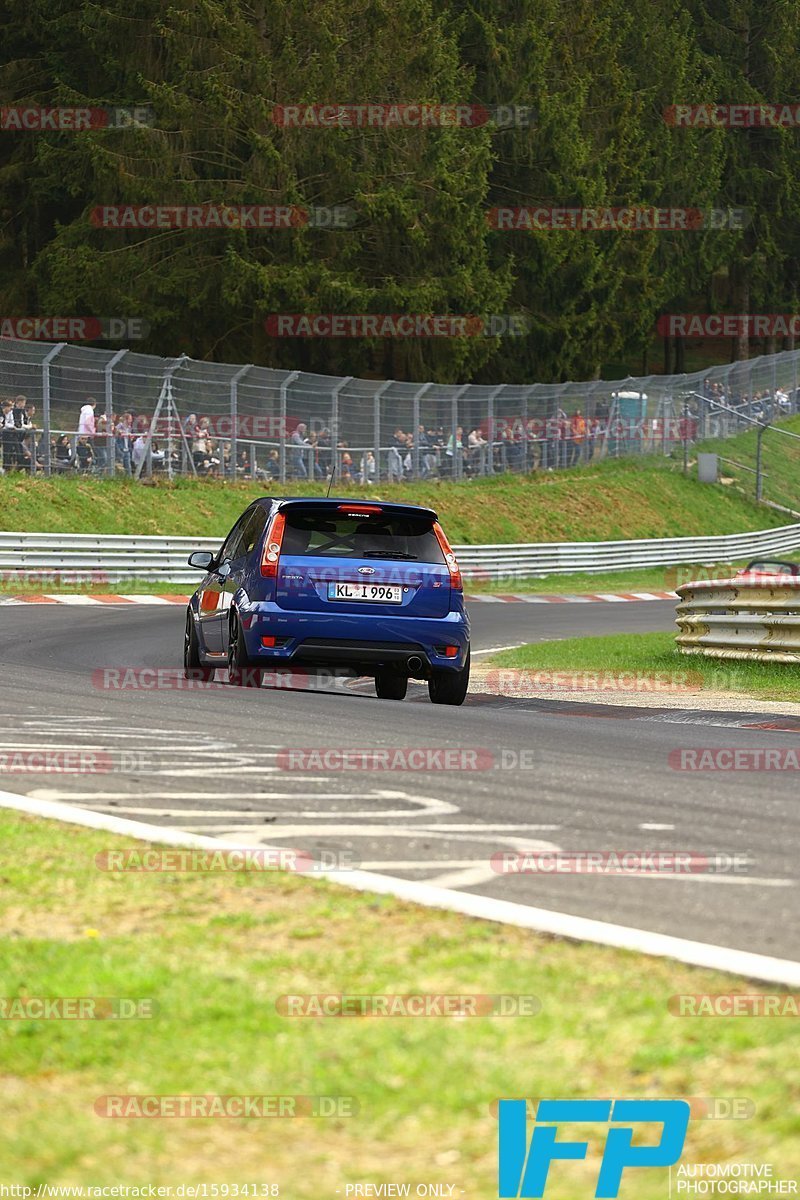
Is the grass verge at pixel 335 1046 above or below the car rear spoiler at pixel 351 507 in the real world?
below

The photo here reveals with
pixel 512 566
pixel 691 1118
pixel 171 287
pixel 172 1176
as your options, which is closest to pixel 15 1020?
pixel 172 1176

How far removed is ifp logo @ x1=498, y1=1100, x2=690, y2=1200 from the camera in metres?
3.19

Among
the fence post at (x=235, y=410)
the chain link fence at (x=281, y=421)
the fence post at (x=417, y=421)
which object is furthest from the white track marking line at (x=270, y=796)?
the fence post at (x=417, y=421)

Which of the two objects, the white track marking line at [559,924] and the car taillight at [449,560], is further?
the car taillight at [449,560]

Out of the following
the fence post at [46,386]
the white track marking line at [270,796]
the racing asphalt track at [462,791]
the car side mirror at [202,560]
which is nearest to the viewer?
the racing asphalt track at [462,791]

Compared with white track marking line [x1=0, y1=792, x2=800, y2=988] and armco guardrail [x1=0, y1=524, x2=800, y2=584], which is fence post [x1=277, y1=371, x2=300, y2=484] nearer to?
armco guardrail [x1=0, y1=524, x2=800, y2=584]

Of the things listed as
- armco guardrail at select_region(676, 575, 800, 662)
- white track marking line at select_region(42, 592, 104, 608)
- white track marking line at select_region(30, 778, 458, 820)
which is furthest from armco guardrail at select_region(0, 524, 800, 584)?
white track marking line at select_region(30, 778, 458, 820)

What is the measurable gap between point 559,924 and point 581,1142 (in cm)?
160

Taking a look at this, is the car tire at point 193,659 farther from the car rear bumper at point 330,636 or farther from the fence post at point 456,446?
the fence post at point 456,446

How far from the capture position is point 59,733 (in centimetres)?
970

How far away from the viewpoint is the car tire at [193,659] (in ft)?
48.3

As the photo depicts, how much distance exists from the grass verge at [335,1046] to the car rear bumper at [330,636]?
24.0 feet

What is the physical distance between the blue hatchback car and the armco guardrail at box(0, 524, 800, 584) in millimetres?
15988

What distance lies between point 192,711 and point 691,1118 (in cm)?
771
